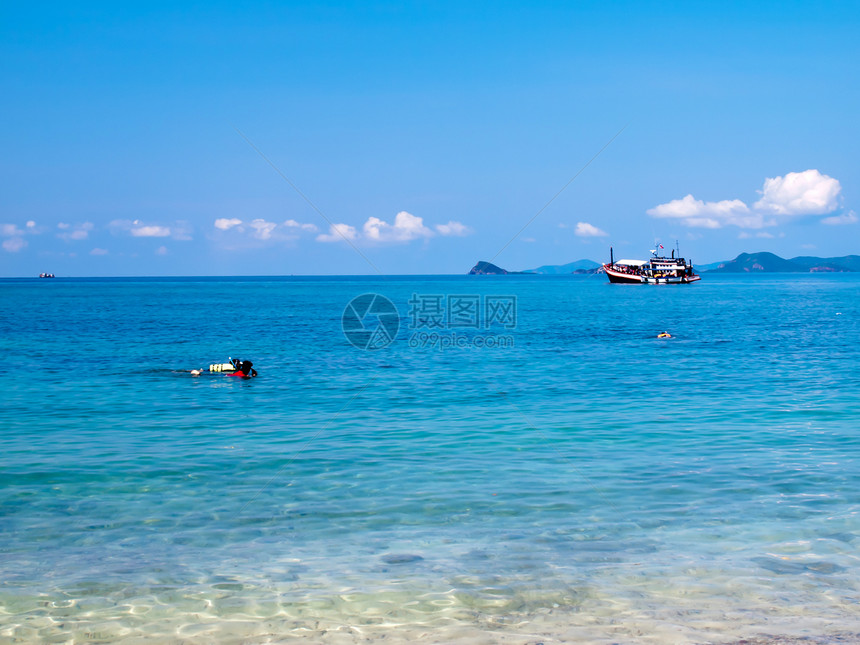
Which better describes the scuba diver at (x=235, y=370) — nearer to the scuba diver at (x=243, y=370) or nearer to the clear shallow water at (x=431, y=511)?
the scuba diver at (x=243, y=370)

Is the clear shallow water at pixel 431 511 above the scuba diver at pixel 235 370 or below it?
below

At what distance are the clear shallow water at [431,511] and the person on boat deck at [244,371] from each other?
87.0 inches

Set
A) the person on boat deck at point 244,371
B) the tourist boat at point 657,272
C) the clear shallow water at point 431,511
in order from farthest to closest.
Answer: the tourist boat at point 657,272 < the person on boat deck at point 244,371 < the clear shallow water at point 431,511

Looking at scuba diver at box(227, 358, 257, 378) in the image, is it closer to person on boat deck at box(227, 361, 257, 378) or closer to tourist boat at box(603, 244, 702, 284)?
person on boat deck at box(227, 361, 257, 378)

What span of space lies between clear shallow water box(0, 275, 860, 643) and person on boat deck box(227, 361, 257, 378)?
7.25 ft

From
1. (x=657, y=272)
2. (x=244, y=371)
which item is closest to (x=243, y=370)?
(x=244, y=371)

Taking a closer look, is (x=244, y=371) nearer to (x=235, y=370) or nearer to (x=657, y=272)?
(x=235, y=370)

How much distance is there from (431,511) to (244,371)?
19.6 m

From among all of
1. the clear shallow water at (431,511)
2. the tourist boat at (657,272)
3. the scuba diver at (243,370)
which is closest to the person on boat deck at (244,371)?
the scuba diver at (243,370)

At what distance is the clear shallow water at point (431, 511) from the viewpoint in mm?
8484

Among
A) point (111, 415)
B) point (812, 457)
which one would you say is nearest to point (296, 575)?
point (812, 457)

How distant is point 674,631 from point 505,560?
2.70m

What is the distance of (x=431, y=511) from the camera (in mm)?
12297

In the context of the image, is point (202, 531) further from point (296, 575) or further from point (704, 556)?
point (704, 556)
